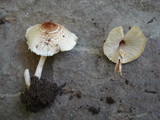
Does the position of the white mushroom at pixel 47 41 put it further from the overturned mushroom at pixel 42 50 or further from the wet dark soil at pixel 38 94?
the wet dark soil at pixel 38 94

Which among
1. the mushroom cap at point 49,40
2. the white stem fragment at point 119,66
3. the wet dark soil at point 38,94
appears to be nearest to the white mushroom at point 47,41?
the mushroom cap at point 49,40

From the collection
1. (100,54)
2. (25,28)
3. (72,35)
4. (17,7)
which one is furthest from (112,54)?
(17,7)

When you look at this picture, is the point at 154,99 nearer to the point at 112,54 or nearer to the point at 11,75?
the point at 112,54

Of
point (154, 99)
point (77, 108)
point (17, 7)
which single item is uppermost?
point (17, 7)

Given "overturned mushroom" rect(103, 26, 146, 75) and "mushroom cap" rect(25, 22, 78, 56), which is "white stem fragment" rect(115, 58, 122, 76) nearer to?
"overturned mushroom" rect(103, 26, 146, 75)

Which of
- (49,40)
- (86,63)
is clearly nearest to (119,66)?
(86,63)

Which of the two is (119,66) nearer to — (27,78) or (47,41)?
(47,41)
